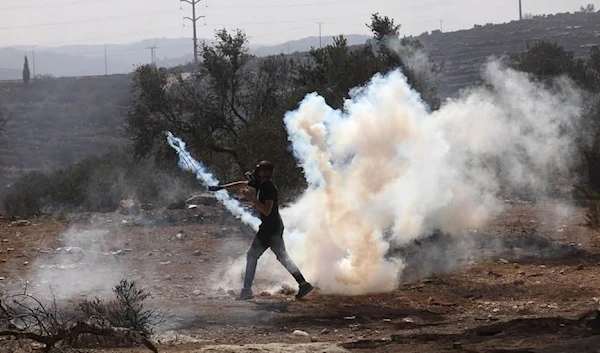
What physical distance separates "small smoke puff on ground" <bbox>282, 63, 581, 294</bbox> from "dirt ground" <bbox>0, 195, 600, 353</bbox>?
63 centimetres

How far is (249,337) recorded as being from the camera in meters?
9.12

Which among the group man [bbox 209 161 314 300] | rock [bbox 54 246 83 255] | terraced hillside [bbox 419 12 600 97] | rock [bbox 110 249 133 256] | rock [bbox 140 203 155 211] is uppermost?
terraced hillside [bbox 419 12 600 97]

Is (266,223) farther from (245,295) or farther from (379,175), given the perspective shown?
(379,175)

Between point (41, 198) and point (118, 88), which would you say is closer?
point (41, 198)

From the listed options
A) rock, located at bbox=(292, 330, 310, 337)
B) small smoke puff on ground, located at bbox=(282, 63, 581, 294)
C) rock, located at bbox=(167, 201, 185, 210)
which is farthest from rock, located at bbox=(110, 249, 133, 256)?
rock, located at bbox=(292, 330, 310, 337)

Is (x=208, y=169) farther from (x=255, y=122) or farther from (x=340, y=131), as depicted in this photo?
(x=340, y=131)

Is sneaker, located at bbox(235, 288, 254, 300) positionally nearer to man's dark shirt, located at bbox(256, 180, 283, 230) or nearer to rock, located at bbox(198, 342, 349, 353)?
man's dark shirt, located at bbox(256, 180, 283, 230)

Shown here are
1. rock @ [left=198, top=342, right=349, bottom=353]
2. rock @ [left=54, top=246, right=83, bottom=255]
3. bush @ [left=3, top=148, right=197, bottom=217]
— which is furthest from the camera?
bush @ [left=3, top=148, right=197, bottom=217]

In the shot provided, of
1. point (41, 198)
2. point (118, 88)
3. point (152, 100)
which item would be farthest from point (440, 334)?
point (118, 88)

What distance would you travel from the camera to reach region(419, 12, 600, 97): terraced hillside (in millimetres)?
57031

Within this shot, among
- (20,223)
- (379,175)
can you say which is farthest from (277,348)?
(20,223)

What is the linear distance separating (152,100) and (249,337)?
17.4 meters

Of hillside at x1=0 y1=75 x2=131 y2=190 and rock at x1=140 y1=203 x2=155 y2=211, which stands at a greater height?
hillside at x1=0 y1=75 x2=131 y2=190

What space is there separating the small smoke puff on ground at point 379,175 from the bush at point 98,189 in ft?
35.9
